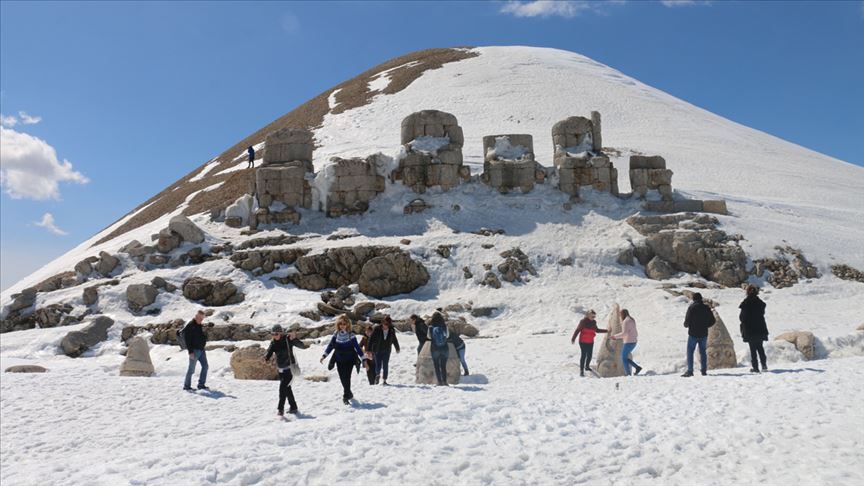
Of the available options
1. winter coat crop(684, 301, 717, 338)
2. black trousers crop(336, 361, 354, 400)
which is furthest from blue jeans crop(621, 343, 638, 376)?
black trousers crop(336, 361, 354, 400)

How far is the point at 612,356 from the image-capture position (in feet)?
39.6

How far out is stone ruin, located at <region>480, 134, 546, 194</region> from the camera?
23812 millimetres

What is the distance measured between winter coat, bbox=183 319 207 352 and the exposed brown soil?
1358cm

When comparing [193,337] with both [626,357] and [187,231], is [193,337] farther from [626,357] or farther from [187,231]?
[187,231]

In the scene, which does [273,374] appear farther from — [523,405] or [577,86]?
[577,86]

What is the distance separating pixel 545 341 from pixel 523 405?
21.5 ft

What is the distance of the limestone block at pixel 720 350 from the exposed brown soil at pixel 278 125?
18378 millimetres

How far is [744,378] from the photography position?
9.86m

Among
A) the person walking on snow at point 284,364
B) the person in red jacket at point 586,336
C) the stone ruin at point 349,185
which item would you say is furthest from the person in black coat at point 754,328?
the stone ruin at point 349,185

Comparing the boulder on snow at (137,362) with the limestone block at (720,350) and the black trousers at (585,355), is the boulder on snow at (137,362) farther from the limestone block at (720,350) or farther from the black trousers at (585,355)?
the limestone block at (720,350)

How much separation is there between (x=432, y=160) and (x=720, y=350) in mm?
13988

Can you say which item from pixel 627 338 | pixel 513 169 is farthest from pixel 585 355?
pixel 513 169

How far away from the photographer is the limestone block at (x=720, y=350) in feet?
38.5

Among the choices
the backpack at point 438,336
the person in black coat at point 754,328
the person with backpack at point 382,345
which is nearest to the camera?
the person in black coat at point 754,328
